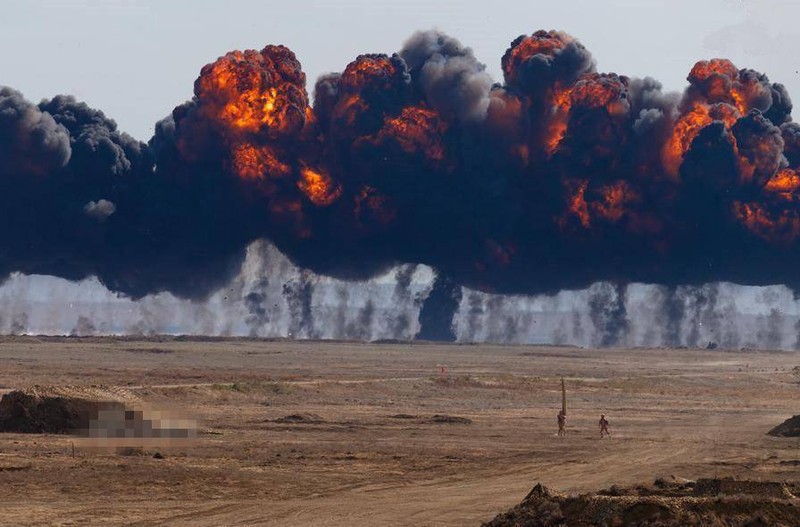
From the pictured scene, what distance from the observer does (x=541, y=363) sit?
192 metres

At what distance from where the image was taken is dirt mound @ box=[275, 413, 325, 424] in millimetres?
86356

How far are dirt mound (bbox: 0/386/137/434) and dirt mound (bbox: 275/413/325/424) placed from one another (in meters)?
14.0

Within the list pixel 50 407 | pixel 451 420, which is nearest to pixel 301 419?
pixel 451 420

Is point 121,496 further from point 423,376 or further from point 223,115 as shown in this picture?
point 223,115

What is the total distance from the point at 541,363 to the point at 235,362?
4309 cm

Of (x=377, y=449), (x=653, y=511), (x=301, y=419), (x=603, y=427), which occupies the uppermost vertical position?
(x=603, y=427)

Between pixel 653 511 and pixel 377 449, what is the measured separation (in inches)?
1340

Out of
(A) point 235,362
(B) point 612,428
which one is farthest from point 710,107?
(B) point 612,428

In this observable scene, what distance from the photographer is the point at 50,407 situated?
72375mm

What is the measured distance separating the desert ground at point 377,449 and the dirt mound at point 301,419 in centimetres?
34

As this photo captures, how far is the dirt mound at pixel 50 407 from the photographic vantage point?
7069cm

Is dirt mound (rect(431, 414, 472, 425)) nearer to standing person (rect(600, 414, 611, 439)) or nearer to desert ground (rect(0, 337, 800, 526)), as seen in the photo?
desert ground (rect(0, 337, 800, 526))

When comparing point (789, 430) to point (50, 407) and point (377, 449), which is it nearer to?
point (377, 449)

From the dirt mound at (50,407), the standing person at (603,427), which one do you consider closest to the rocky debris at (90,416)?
the dirt mound at (50,407)
